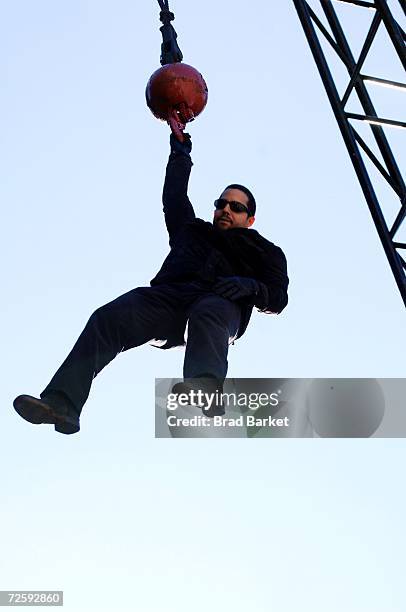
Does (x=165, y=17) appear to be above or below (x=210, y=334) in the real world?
above

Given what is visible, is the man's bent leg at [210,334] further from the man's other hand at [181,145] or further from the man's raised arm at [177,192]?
the man's other hand at [181,145]

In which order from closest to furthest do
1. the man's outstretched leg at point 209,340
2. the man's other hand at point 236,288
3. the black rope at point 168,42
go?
the man's outstretched leg at point 209,340 < the man's other hand at point 236,288 < the black rope at point 168,42

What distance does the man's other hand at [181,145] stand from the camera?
8320 mm

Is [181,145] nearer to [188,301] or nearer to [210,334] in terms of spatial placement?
[188,301]

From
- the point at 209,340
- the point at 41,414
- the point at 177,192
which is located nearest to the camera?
the point at 41,414

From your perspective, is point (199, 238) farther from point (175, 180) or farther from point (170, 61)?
point (170, 61)

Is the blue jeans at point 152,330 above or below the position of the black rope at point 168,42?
below

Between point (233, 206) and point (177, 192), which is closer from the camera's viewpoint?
point (233, 206)

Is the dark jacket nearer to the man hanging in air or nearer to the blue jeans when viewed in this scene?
the man hanging in air

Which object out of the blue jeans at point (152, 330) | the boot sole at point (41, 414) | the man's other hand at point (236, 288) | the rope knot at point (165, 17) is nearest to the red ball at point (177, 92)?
the rope knot at point (165, 17)

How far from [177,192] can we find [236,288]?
976 mm

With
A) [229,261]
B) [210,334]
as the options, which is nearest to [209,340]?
[210,334]

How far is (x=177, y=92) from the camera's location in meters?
8.44

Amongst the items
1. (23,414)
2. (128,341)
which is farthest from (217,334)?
(23,414)
